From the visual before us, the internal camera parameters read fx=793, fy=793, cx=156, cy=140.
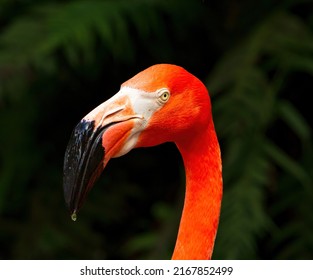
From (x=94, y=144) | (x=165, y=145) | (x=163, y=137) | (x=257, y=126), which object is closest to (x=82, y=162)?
(x=94, y=144)

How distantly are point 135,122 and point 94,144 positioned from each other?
7 cm

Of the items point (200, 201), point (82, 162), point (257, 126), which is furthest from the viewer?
point (257, 126)

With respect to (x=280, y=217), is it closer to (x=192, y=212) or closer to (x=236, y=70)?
(x=236, y=70)

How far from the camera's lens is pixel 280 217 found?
9.09 feet

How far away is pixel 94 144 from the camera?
3.63ft

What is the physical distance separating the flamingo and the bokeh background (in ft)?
3.51

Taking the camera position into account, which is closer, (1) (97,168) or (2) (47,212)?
(1) (97,168)

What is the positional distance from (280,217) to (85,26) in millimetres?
941

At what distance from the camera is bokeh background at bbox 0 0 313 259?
245 cm

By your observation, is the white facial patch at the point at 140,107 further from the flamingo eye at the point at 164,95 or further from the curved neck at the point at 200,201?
the curved neck at the point at 200,201

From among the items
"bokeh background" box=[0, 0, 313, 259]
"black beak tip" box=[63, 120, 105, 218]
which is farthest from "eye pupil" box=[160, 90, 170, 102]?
"bokeh background" box=[0, 0, 313, 259]

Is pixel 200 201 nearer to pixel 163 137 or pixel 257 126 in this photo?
pixel 163 137

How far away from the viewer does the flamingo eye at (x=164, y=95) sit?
1140 millimetres

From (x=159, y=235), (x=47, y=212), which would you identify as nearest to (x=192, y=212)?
(x=159, y=235)
